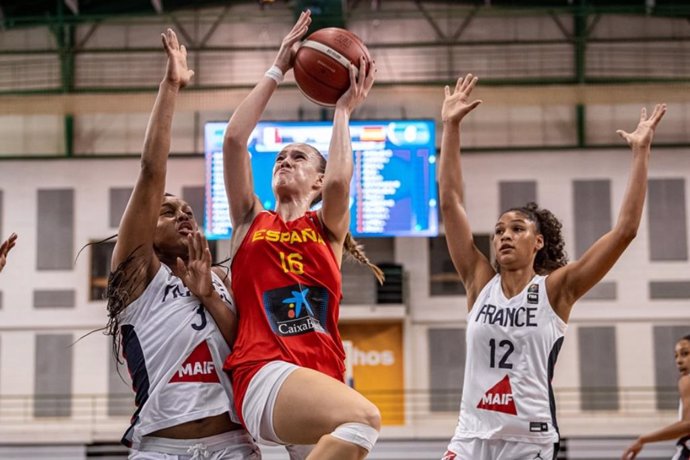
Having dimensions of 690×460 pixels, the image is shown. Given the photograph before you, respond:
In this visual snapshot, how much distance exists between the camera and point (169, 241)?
4309 millimetres

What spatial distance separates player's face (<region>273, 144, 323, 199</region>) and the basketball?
303 millimetres

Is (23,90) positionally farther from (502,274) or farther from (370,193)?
(502,274)

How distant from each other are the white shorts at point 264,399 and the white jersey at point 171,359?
173 millimetres

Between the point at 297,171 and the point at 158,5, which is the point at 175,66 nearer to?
the point at 297,171

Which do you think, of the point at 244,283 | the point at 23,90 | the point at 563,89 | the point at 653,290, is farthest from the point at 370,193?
the point at 244,283

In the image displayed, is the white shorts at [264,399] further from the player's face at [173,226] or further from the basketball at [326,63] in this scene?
the basketball at [326,63]

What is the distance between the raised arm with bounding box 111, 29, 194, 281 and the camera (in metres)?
3.91

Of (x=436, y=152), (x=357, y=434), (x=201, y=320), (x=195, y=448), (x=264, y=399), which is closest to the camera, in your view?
(x=357, y=434)

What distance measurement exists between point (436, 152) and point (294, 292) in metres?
14.6

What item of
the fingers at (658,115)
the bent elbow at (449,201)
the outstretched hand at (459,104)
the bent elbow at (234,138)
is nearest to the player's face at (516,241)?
the bent elbow at (449,201)

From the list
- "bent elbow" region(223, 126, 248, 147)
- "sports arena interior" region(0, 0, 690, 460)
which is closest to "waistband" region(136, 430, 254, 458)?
"bent elbow" region(223, 126, 248, 147)

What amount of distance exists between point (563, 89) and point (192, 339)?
Answer: 50.7ft

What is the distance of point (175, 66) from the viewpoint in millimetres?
3992

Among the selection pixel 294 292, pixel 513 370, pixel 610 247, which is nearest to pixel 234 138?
pixel 294 292
